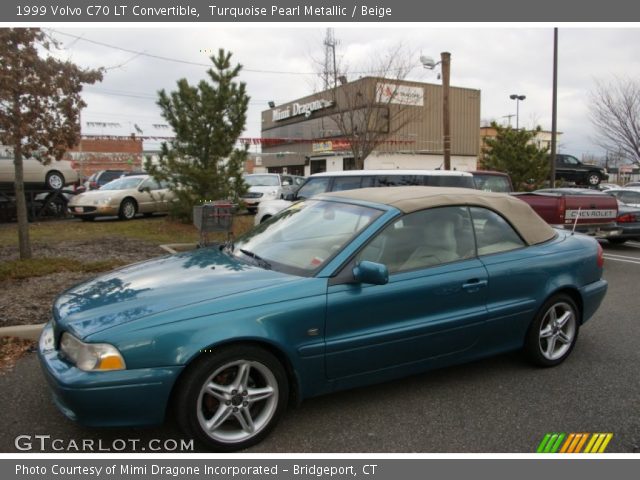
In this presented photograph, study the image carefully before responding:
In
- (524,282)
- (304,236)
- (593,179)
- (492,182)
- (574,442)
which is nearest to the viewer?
(574,442)

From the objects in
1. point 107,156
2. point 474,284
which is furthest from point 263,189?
point 107,156

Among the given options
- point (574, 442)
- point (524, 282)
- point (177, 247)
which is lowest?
point (574, 442)

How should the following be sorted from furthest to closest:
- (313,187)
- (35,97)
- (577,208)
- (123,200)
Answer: (123,200), (313,187), (577,208), (35,97)

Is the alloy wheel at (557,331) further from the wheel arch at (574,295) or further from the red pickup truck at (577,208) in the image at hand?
the red pickup truck at (577,208)

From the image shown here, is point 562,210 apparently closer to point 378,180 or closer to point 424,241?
point 378,180

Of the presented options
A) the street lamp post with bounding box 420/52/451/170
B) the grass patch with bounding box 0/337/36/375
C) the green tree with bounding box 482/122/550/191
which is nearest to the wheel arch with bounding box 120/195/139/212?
the street lamp post with bounding box 420/52/451/170

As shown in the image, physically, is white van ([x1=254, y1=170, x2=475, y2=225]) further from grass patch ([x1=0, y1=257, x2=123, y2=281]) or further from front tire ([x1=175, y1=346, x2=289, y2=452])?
front tire ([x1=175, y1=346, x2=289, y2=452])

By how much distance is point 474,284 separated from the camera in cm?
372

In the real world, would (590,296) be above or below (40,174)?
below

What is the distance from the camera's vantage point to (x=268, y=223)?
4434 mm

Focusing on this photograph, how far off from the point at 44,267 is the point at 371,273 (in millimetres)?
5519

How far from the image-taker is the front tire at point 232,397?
2.81m

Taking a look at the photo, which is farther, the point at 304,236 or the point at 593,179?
the point at 593,179

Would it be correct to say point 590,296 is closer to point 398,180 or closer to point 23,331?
point 23,331
